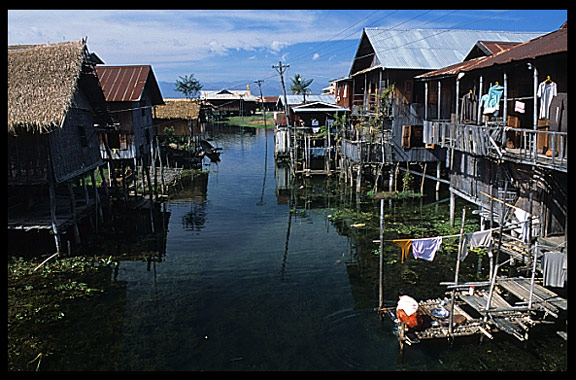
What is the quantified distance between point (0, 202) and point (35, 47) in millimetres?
12905

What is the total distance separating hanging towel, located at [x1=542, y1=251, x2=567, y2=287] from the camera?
986 cm

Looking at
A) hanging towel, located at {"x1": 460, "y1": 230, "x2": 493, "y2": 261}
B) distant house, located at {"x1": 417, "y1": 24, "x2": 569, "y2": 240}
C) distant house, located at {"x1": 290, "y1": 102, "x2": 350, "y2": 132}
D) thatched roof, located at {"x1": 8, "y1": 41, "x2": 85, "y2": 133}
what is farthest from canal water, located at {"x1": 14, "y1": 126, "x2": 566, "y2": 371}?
distant house, located at {"x1": 290, "y1": 102, "x2": 350, "y2": 132}

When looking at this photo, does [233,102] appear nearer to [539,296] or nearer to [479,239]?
[479,239]

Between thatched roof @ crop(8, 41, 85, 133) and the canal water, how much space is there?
5.52 metres

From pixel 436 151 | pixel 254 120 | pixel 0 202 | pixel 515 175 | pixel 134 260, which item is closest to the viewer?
pixel 0 202

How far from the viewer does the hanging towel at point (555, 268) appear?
32.3 feet

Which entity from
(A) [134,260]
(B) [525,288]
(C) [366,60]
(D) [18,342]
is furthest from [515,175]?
(C) [366,60]

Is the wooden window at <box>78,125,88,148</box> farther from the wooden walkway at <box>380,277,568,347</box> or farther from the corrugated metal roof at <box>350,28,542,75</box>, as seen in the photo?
the corrugated metal roof at <box>350,28,542,75</box>

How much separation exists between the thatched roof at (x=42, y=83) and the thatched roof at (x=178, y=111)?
22.8 meters

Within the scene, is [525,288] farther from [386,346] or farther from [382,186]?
[382,186]

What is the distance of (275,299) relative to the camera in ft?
43.9

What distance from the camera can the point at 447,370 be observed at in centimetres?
965

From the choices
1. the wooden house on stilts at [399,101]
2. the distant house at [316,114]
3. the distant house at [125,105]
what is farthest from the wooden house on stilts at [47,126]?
the distant house at [316,114]

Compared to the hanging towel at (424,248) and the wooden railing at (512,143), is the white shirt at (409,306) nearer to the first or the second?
the hanging towel at (424,248)
